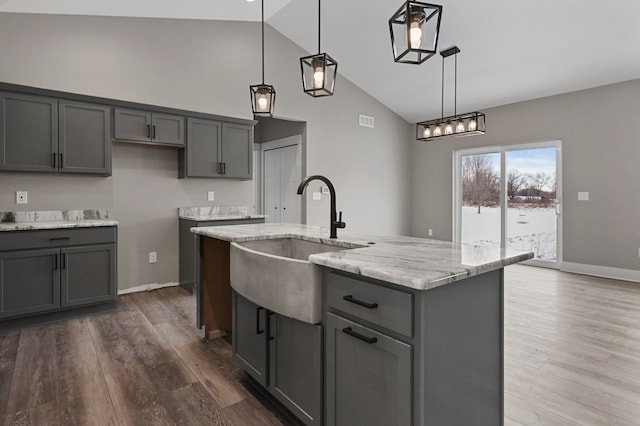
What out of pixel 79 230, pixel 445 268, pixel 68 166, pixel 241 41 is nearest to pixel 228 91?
pixel 241 41

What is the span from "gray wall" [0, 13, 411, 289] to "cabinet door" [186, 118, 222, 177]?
0.29m

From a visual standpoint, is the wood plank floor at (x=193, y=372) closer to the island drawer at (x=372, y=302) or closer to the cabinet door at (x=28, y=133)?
the island drawer at (x=372, y=302)

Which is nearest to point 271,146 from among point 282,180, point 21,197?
point 282,180

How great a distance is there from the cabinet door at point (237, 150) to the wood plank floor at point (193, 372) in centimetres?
193

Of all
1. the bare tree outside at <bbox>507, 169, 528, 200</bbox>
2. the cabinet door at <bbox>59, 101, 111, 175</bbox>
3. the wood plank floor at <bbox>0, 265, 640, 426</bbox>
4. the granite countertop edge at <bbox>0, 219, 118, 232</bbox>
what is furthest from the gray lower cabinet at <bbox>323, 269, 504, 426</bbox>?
the bare tree outside at <bbox>507, 169, 528, 200</bbox>

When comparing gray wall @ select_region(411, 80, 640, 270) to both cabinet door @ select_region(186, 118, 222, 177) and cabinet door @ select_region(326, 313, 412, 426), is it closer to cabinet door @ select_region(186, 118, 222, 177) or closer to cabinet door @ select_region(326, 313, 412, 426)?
cabinet door @ select_region(186, 118, 222, 177)

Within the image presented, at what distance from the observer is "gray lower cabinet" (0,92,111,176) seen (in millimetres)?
3305

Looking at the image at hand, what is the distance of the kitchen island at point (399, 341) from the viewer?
1.19 metres

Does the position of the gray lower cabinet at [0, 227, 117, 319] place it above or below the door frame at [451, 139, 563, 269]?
below

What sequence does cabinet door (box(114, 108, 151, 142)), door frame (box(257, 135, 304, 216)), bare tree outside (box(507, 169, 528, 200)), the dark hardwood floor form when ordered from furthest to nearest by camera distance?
door frame (box(257, 135, 304, 216))
bare tree outside (box(507, 169, 528, 200))
cabinet door (box(114, 108, 151, 142))
the dark hardwood floor

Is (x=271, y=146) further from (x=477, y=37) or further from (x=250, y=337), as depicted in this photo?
(x=250, y=337)

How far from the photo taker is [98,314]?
3494mm

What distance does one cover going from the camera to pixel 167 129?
4.24 metres

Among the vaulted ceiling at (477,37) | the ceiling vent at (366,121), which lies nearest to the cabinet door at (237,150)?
the vaulted ceiling at (477,37)
